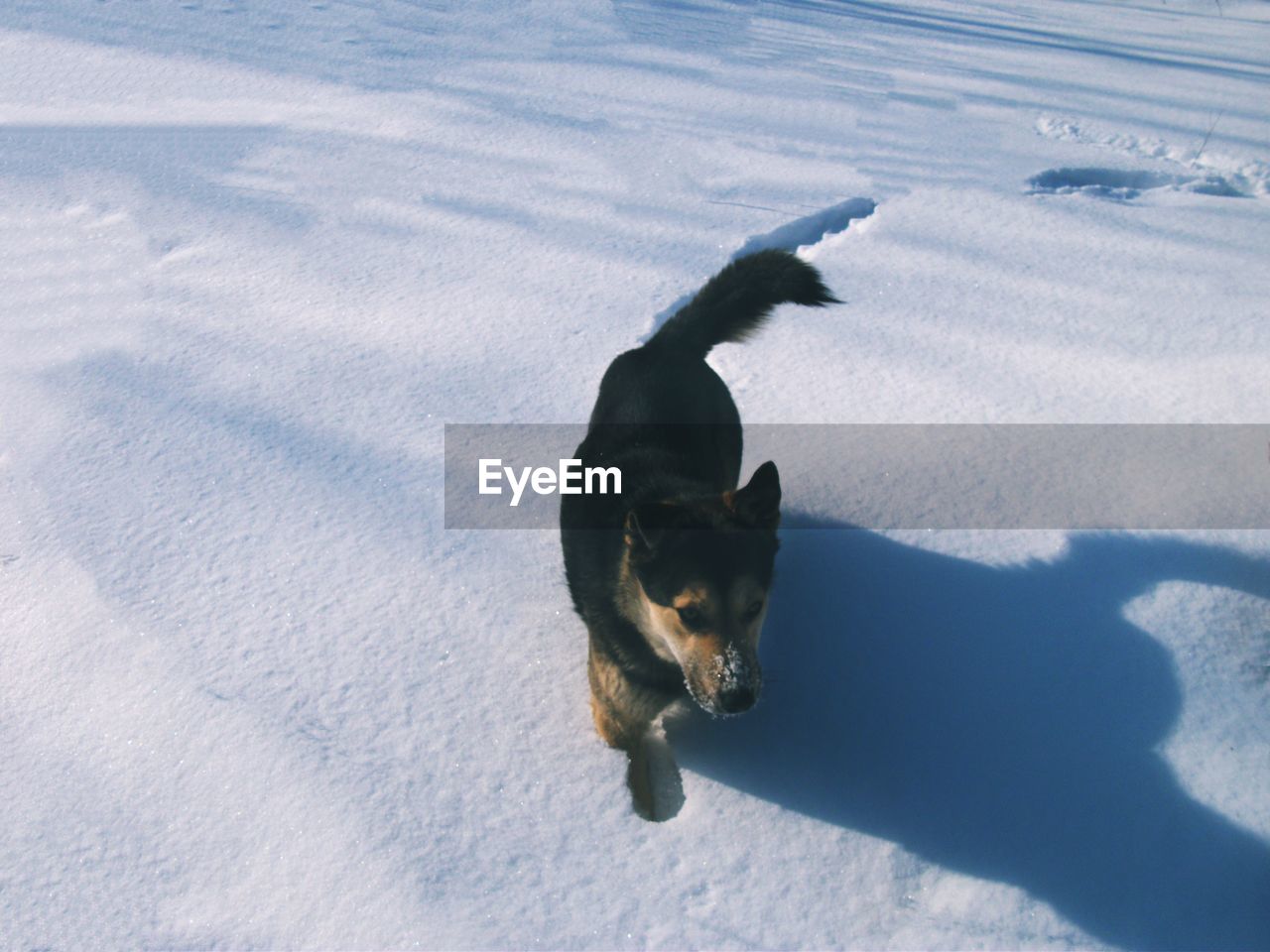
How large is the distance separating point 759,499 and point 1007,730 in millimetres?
806

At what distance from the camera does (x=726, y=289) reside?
287cm

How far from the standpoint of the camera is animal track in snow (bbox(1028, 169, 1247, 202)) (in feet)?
15.6

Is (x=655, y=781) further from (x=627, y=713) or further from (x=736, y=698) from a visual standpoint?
(x=736, y=698)

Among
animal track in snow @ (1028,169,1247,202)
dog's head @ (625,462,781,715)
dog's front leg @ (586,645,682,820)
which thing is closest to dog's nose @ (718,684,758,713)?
dog's head @ (625,462,781,715)

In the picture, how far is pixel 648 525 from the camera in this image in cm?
210

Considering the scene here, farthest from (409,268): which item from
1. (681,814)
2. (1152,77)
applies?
(1152,77)

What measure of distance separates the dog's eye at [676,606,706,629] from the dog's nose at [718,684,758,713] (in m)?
0.16

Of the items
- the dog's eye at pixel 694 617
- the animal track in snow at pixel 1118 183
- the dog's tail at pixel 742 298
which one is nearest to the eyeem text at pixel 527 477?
the dog's tail at pixel 742 298

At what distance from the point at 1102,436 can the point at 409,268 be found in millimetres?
2854

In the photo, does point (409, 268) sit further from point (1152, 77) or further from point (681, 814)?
point (1152, 77)

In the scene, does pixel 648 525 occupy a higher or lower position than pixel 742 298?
lower

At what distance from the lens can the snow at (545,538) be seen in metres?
1.88
